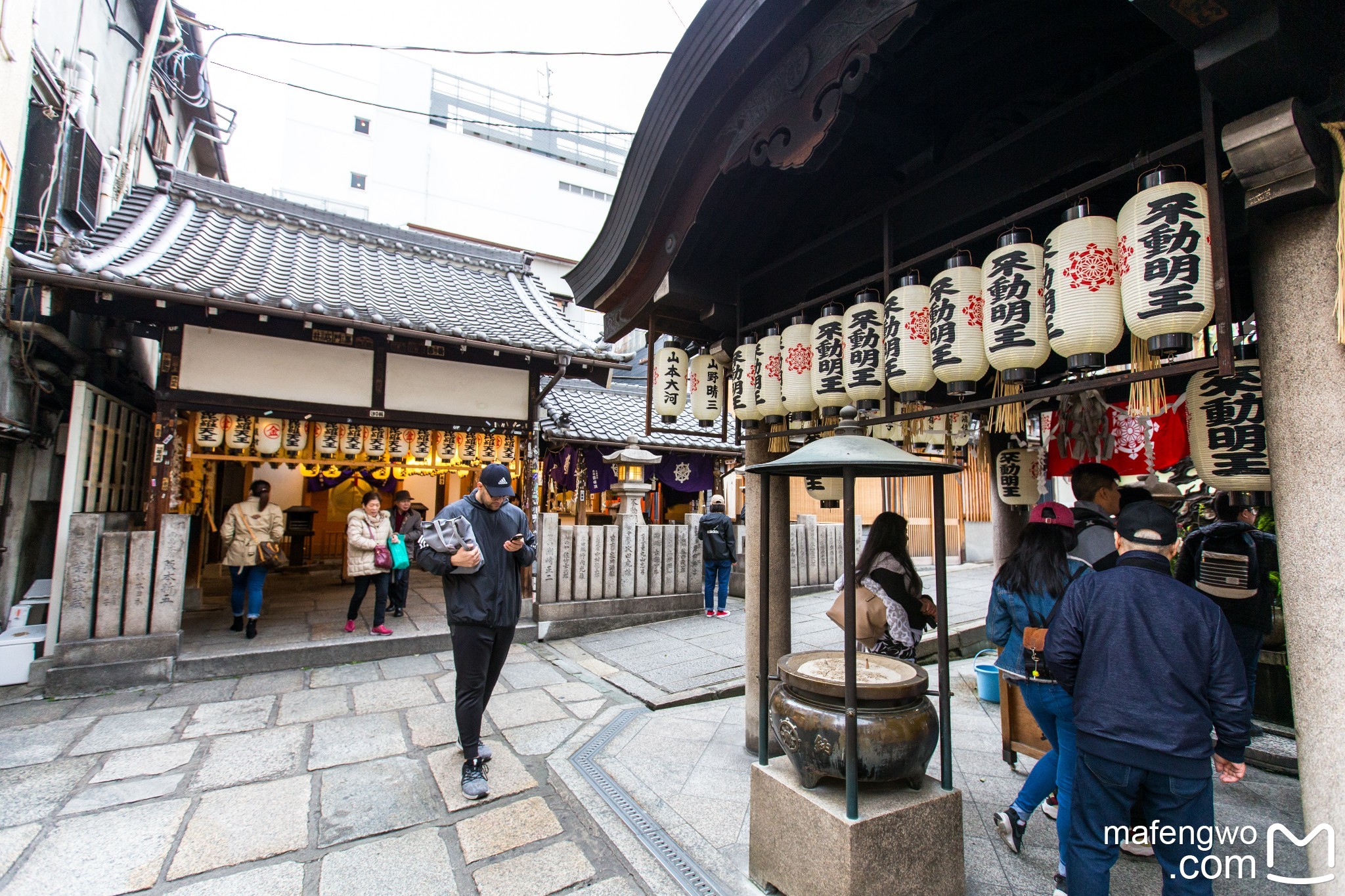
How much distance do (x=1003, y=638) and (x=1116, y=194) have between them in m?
2.79

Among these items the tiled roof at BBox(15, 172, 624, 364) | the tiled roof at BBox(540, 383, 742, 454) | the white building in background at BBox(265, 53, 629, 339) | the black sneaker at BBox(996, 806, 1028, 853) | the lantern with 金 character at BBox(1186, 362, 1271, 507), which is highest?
the white building in background at BBox(265, 53, 629, 339)

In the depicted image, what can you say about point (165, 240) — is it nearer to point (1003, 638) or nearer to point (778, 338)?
point (778, 338)

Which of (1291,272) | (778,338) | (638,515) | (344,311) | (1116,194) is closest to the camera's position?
(1291,272)

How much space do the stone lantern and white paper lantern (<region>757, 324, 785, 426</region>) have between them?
22.7 ft

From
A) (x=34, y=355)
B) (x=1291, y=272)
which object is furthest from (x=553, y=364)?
(x=1291, y=272)

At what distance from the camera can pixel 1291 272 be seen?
2146mm

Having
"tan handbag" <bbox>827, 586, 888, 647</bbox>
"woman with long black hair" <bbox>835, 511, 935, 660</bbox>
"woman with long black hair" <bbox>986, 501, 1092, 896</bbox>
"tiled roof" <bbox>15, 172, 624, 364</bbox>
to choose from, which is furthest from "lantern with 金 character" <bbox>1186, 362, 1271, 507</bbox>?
"tiled roof" <bbox>15, 172, 624, 364</bbox>

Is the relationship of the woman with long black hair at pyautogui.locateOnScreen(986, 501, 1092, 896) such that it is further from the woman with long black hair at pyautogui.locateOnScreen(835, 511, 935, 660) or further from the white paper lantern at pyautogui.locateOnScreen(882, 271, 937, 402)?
the white paper lantern at pyautogui.locateOnScreen(882, 271, 937, 402)

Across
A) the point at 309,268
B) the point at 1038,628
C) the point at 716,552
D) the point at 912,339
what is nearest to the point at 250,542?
the point at 309,268

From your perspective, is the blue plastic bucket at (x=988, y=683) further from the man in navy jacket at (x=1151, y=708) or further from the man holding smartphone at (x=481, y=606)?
the man holding smartphone at (x=481, y=606)

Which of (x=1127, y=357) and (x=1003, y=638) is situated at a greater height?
(x=1127, y=357)

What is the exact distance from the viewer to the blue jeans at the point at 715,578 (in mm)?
9844

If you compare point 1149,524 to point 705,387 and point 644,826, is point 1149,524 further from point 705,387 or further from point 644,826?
point 705,387

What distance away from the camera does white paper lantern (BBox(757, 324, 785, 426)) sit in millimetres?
4391
